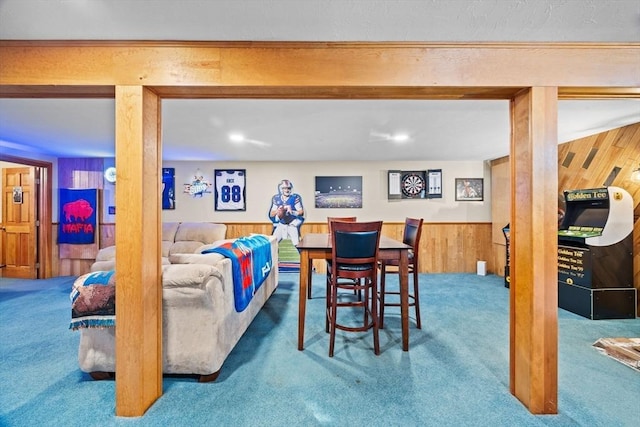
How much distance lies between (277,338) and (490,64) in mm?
2623

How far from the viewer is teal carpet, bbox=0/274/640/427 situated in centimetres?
161

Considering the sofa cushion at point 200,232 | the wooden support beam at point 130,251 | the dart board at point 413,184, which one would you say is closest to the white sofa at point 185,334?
the wooden support beam at point 130,251

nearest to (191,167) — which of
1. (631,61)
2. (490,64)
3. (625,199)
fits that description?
(490,64)

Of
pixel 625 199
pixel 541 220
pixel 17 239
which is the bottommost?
pixel 17 239

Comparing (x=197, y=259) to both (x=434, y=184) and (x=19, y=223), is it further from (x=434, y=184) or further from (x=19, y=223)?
(x=19, y=223)

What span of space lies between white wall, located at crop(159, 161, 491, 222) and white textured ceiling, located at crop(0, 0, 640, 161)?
374 mm

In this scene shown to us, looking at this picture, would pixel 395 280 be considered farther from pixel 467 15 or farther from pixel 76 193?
pixel 76 193

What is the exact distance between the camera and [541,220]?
163 centimetres

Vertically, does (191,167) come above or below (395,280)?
above

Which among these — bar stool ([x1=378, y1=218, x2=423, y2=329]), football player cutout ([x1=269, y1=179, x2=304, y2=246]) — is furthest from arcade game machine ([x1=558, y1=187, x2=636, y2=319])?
football player cutout ([x1=269, y1=179, x2=304, y2=246])

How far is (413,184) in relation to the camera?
18.0ft

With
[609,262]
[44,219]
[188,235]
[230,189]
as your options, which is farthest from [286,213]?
[609,262]

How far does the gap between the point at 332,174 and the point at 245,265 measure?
337cm

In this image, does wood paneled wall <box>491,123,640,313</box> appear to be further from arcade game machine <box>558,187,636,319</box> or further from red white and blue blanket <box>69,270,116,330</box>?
red white and blue blanket <box>69,270,116,330</box>
